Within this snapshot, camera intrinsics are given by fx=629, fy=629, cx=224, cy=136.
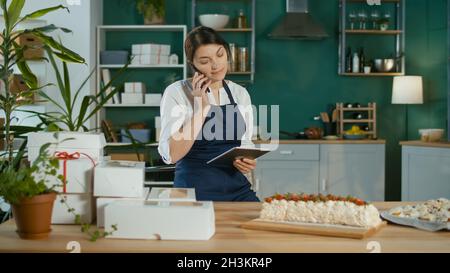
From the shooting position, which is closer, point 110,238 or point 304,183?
point 110,238

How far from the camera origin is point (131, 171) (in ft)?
6.70

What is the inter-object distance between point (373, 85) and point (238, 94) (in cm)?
376

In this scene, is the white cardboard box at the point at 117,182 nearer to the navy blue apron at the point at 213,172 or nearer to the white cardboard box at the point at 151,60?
the navy blue apron at the point at 213,172

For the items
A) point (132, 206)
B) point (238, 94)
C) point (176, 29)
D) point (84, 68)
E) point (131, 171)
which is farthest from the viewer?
point (176, 29)

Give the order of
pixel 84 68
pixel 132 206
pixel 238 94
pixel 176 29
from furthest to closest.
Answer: pixel 176 29 → pixel 84 68 → pixel 238 94 → pixel 132 206

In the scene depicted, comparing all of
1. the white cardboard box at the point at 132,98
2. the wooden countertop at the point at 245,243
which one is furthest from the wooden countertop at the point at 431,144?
the wooden countertop at the point at 245,243

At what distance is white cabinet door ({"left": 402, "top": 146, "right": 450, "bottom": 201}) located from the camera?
211 inches

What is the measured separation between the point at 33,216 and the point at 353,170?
469 cm

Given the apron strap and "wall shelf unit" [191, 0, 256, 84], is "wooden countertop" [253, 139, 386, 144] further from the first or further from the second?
the apron strap

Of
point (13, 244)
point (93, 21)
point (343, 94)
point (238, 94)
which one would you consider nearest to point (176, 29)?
point (93, 21)

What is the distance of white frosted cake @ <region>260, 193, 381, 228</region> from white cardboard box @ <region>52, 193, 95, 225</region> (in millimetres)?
581

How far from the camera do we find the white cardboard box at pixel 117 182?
6.64ft

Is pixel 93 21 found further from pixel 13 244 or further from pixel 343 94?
pixel 13 244

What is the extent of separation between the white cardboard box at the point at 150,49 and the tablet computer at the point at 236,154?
11.3ft
